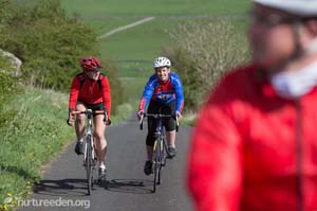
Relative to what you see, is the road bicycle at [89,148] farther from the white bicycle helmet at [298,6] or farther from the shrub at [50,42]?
the shrub at [50,42]

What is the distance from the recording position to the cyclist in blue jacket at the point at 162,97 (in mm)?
12875

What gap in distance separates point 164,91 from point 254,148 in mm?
10179

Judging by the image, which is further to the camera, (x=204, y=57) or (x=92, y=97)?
(x=204, y=57)

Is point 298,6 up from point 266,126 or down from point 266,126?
up

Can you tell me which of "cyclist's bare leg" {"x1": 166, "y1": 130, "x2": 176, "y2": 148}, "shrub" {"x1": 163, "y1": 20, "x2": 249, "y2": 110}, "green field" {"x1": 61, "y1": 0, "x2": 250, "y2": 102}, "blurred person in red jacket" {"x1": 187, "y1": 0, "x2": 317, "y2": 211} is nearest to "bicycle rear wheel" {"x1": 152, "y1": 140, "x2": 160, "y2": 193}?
"cyclist's bare leg" {"x1": 166, "y1": 130, "x2": 176, "y2": 148}

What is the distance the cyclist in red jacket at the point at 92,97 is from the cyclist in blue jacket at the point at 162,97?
1.67ft

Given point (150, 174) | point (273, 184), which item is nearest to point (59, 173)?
point (150, 174)

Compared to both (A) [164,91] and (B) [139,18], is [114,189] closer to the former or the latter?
(A) [164,91]

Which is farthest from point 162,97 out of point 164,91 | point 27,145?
point 27,145

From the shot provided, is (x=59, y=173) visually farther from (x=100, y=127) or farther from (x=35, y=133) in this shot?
(x=35, y=133)

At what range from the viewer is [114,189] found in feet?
42.8

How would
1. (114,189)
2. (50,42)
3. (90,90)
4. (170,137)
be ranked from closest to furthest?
A: (90,90) < (114,189) < (170,137) < (50,42)

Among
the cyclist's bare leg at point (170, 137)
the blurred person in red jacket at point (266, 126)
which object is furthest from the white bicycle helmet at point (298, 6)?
the cyclist's bare leg at point (170, 137)

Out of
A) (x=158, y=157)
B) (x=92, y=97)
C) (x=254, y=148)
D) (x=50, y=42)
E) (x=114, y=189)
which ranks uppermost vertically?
(x=50, y=42)
